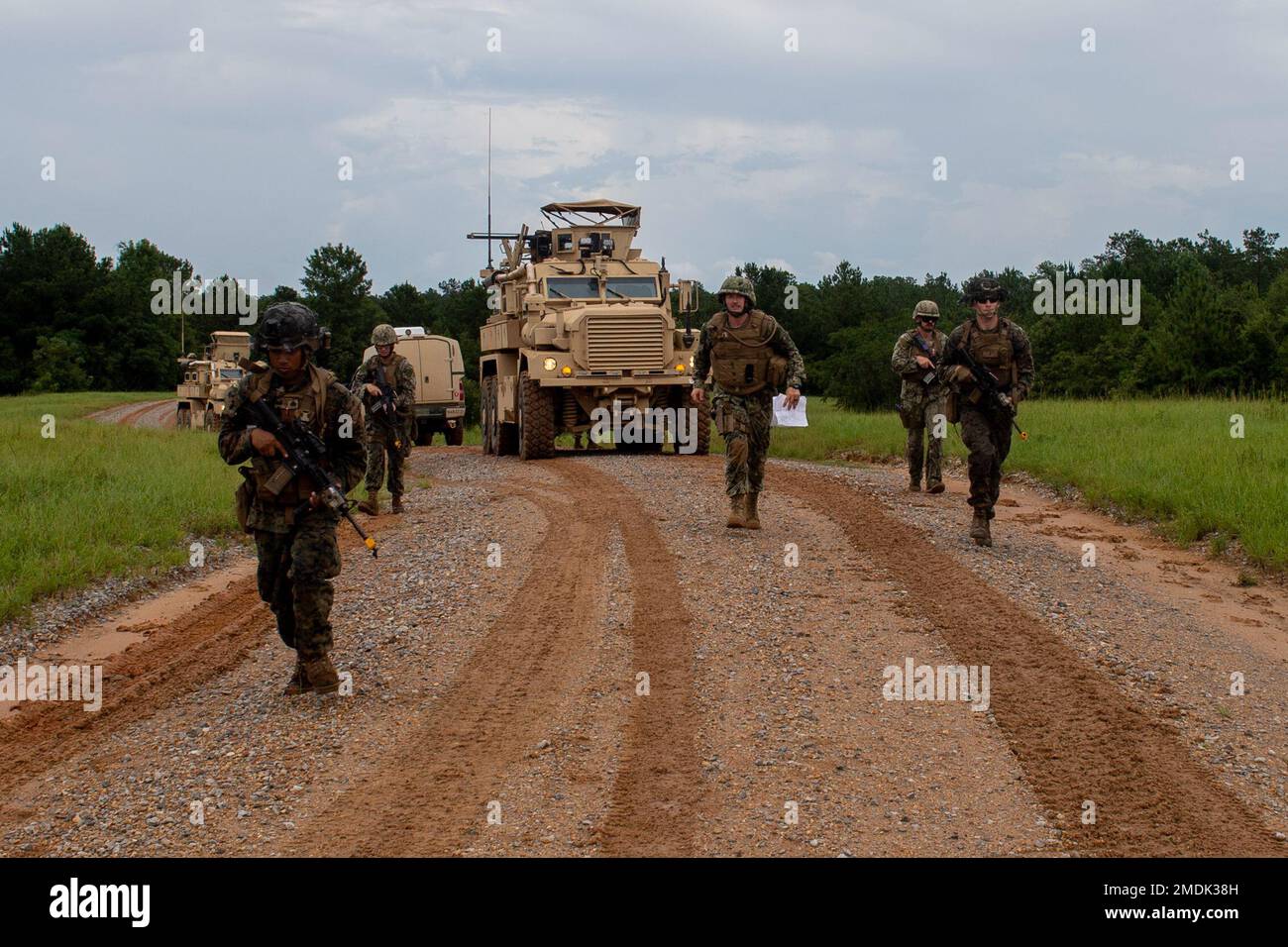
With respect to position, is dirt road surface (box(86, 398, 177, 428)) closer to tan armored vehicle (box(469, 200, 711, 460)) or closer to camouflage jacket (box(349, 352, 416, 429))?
tan armored vehicle (box(469, 200, 711, 460))

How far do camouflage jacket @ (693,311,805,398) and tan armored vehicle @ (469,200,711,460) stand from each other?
9058 mm

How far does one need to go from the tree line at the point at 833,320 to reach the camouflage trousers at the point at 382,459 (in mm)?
23978

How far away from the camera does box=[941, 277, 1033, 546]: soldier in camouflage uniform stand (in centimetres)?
1097

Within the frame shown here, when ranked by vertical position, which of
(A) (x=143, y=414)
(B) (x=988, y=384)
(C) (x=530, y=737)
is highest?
(B) (x=988, y=384)

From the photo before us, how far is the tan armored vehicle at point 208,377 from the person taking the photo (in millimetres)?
38531

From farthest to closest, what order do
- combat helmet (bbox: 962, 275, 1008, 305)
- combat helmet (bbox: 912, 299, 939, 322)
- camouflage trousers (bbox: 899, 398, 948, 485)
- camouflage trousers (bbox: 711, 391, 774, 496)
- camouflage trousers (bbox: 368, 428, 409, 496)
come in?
1. camouflage trousers (bbox: 899, 398, 948, 485)
2. combat helmet (bbox: 912, 299, 939, 322)
3. camouflage trousers (bbox: 368, 428, 409, 496)
4. camouflage trousers (bbox: 711, 391, 774, 496)
5. combat helmet (bbox: 962, 275, 1008, 305)

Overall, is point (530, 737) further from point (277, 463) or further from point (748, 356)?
point (748, 356)

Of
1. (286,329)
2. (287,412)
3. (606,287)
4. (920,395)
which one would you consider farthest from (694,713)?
(606,287)

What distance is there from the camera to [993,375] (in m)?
10.9

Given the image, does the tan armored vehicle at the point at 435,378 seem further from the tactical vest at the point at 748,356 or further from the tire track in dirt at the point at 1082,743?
the tire track in dirt at the point at 1082,743

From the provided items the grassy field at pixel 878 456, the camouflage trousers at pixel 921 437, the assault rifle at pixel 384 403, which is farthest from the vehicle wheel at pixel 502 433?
the camouflage trousers at pixel 921 437

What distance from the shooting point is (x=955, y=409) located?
36.5 feet

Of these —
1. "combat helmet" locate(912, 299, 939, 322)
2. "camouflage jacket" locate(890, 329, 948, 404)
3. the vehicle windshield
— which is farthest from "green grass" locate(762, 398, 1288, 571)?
the vehicle windshield

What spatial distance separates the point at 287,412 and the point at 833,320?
50.3 metres
